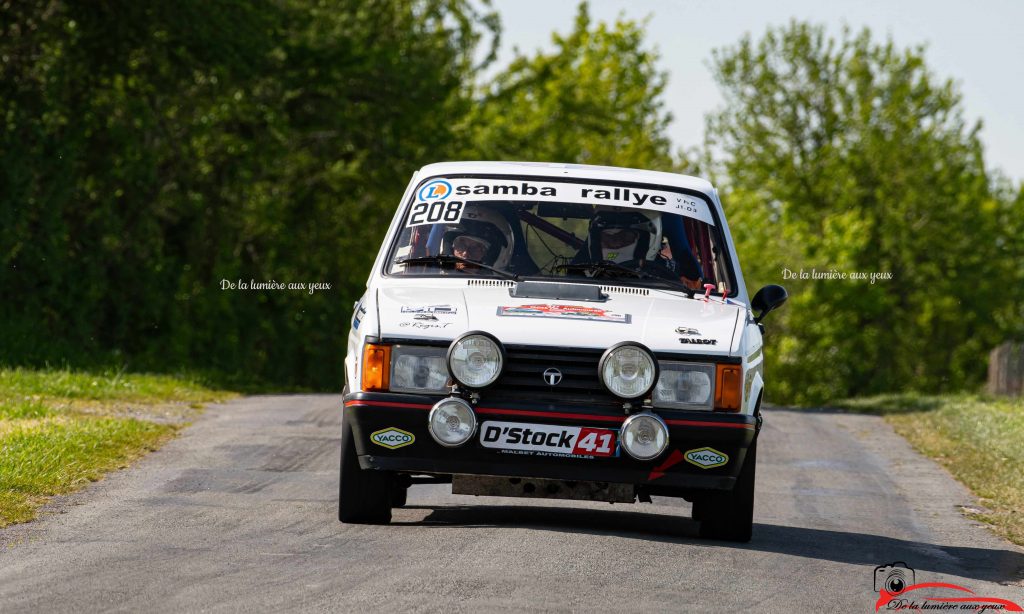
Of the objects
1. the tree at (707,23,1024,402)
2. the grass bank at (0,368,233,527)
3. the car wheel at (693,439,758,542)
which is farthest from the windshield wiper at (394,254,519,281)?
the tree at (707,23,1024,402)

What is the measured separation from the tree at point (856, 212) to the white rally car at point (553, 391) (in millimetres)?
41630

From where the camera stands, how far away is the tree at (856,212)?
51031 mm

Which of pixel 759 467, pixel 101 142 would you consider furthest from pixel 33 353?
pixel 759 467

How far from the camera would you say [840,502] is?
1062 centimetres

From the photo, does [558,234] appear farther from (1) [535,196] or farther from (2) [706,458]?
(2) [706,458]

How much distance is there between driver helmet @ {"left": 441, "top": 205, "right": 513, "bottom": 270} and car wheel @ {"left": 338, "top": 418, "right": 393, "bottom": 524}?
49.7 inches

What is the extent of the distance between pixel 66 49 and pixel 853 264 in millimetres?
31971

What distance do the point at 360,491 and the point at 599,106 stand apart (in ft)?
121

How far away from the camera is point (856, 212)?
50.3 m

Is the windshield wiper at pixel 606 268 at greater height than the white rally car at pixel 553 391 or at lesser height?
greater

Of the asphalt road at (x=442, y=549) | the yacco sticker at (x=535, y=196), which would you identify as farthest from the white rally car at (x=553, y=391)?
the yacco sticker at (x=535, y=196)

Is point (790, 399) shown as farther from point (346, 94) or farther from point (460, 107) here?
point (346, 94)

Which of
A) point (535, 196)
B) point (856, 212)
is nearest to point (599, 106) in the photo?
point (856, 212)
